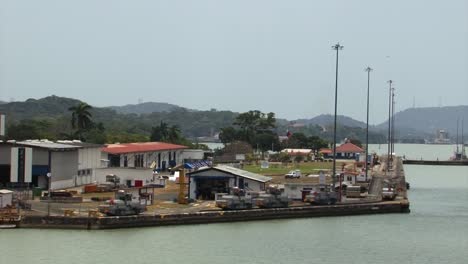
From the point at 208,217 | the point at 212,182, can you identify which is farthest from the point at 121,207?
the point at 212,182

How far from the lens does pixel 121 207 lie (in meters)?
23.3

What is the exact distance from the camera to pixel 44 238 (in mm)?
20828

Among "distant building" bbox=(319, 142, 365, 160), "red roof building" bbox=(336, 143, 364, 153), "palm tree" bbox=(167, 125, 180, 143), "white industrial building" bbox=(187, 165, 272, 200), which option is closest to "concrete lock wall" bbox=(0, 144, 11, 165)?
"white industrial building" bbox=(187, 165, 272, 200)

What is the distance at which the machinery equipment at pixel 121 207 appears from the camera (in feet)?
76.1

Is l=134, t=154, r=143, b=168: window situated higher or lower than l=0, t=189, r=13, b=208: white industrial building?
higher

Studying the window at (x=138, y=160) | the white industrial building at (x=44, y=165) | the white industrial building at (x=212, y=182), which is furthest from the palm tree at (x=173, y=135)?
the white industrial building at (x=212, y=182)

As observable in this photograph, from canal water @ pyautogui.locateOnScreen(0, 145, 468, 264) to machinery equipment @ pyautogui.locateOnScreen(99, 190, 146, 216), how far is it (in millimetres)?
858

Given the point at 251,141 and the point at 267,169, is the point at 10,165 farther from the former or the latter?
the point at 251,141

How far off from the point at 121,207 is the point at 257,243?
A: 4493 millimetres

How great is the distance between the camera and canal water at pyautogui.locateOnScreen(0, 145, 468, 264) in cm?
1884

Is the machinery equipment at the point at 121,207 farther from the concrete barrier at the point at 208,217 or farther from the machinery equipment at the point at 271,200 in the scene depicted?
the machinery equipment at the point at 271,200

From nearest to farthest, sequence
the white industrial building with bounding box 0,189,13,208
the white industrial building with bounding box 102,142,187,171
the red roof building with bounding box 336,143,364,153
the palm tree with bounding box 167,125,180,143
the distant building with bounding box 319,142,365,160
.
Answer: the white industrial building with bounding box 0,189,13,208
the white industrial building with bounding box 102,142,187,171
the palm tree with bounding box 167,125,180,143
the distant building with bounding box 319,142,365,160
the red roof building with bounding box 336,143,364,153

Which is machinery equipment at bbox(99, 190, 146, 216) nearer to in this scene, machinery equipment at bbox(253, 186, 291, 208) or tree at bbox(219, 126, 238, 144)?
machinery equipment at bbox(253, 186, 291, 208)

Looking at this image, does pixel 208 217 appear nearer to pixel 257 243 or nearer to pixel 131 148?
pixel 257 243
